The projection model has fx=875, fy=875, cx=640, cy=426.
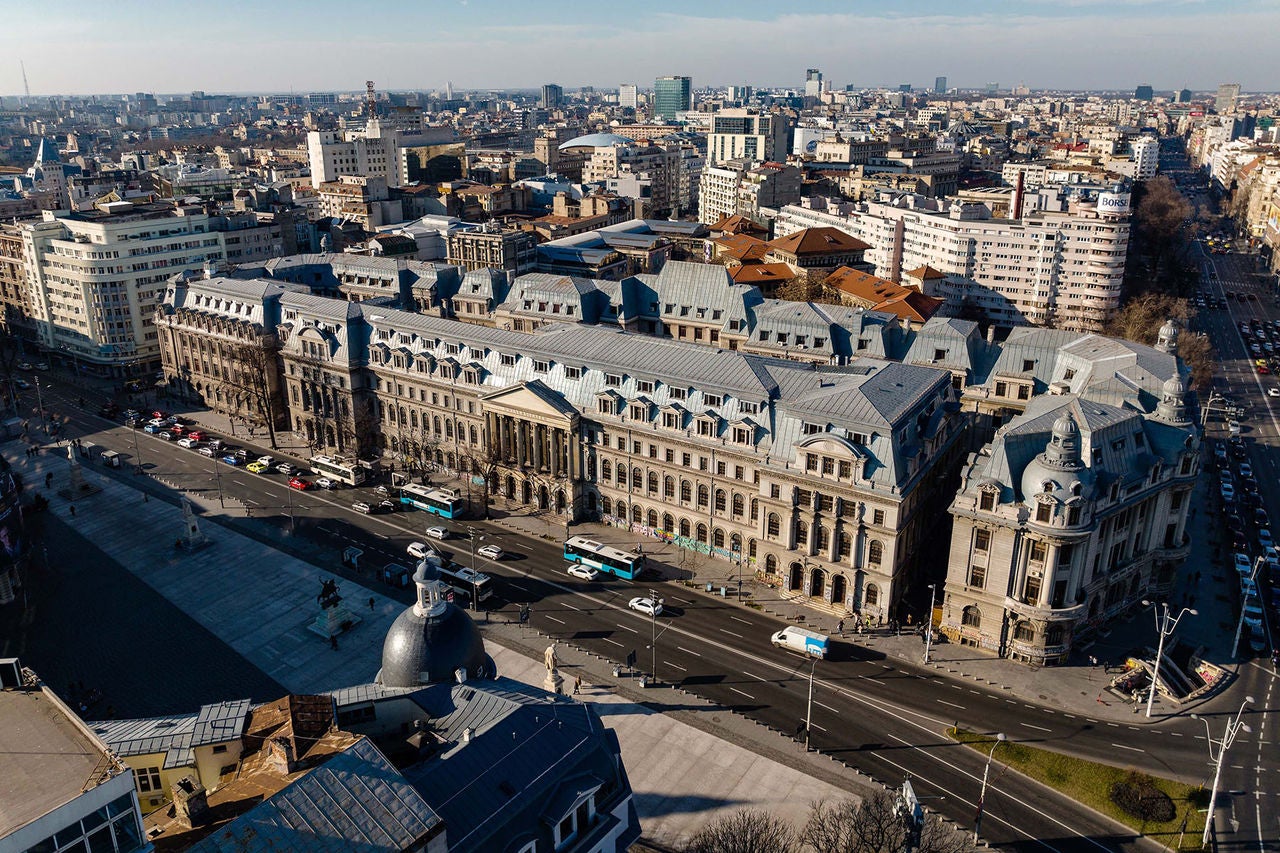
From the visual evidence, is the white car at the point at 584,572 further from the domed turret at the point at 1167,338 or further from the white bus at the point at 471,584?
the domed turret at the point at 1167,338

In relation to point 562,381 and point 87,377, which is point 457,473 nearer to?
point 562,381

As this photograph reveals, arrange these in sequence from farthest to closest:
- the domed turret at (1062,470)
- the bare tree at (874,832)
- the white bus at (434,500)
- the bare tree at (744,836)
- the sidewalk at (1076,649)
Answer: the white bus at (434,500)
the domed turret at (1062,470)
the sidewalk at (1076,649)
the bare tree at (874,832)
the bare tree at (744,836)

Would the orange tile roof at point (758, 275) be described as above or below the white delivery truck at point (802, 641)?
above

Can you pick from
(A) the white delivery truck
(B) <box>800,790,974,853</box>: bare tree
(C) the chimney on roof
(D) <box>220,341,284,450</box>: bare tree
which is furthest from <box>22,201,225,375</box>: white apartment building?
(B) <box>800,790,974,853</box>: bare tree

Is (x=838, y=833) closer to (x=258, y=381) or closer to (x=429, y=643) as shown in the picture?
(x=429, y=643)

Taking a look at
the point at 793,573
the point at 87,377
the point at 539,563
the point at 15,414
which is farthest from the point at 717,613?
the point at 87,377

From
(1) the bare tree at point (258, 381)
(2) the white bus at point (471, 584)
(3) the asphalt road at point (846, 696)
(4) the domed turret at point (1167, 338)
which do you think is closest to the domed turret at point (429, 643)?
(3) the asphalt road at point (846, 696)
